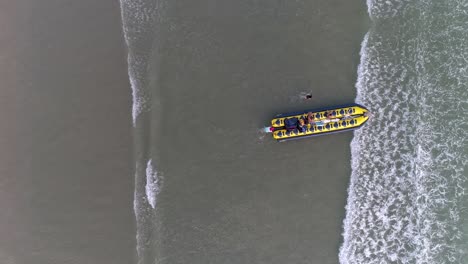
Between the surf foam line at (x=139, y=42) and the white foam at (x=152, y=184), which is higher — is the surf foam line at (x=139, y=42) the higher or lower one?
the higher one

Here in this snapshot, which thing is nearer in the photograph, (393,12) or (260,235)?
(260,235)

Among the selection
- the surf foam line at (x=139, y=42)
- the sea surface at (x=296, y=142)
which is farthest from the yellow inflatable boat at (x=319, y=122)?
the surf foam line at (x=139, y=42)

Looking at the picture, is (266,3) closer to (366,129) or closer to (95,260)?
(366,129)

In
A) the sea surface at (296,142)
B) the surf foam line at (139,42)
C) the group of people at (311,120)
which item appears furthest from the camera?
the surf foam line at (139,42)

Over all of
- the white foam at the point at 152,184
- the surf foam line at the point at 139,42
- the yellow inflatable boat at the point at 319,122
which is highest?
the surf foam line at the point at 139,42

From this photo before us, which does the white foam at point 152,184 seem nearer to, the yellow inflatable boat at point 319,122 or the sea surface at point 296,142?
the sea surface at point 296,142

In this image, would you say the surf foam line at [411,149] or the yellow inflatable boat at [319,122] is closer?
the yellow inflatable boat at [319,122]

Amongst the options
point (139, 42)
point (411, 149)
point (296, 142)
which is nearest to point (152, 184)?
point (139, 42)

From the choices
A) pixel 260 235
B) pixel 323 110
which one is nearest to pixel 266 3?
pixel 323 110
